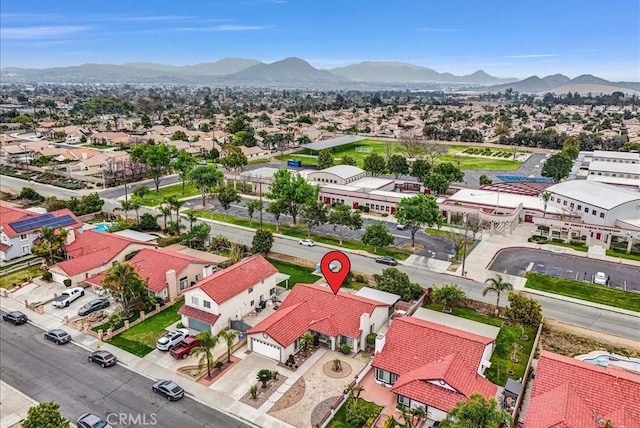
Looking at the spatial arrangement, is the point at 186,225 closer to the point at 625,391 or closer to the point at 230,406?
the point at 230,406

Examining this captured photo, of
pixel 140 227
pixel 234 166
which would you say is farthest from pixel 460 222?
pixel 234 166

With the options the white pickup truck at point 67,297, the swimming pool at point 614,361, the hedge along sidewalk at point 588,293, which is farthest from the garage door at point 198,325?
the hedge along sidewalk at point 588,293

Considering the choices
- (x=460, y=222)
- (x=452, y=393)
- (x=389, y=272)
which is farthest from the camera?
(x=460, y=222)

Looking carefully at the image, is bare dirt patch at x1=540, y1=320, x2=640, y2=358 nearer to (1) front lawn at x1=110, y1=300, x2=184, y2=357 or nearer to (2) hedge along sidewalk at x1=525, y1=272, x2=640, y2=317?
(2) hedge along sidewalk at x1=525, y1=272, x2=640, y2=317

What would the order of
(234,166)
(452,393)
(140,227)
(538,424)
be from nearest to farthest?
(538,424) → (452,393) → (140,227) → (234,166)

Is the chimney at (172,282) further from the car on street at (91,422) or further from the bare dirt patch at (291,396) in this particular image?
the bare dirt patch at (291,396)

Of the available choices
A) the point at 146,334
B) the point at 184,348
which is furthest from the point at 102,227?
the point at 184,348
